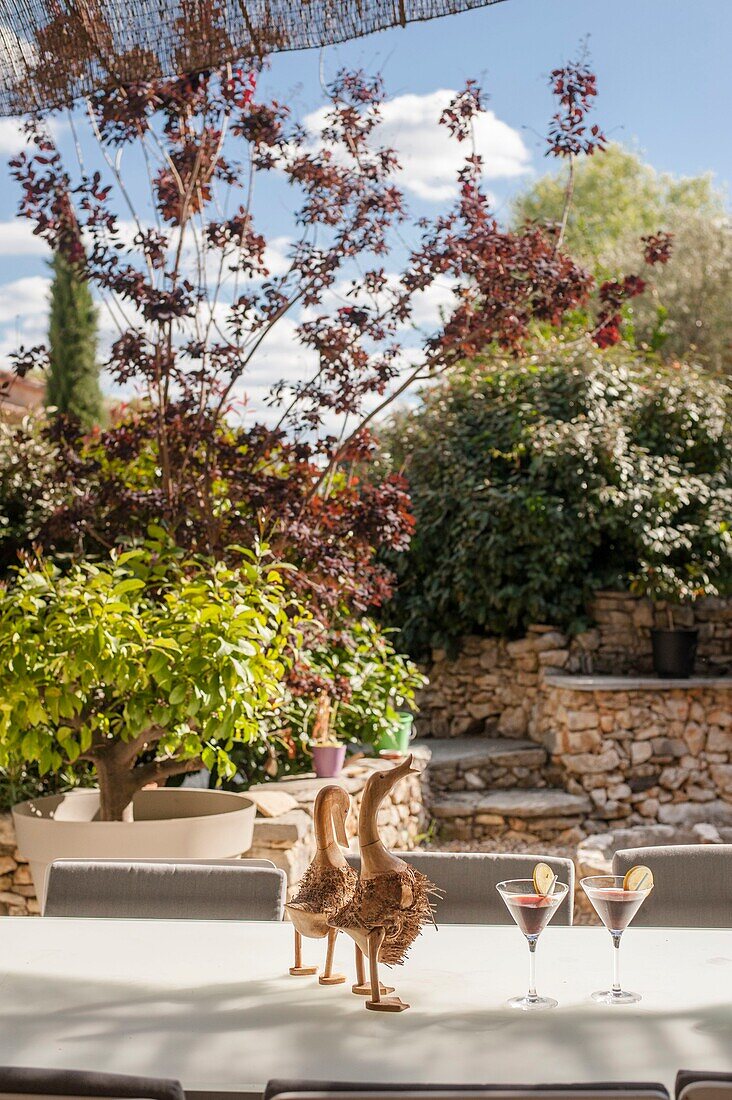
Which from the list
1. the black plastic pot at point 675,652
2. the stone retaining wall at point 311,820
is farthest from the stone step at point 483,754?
the black plastic pot at point 675,652

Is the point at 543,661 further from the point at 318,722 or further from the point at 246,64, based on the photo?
the point at 246,64

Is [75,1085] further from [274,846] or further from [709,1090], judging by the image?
[274,846]

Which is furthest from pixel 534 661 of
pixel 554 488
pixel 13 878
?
pixel 13 878

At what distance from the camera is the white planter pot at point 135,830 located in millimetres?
3133

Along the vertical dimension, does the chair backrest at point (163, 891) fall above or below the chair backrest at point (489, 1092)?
below

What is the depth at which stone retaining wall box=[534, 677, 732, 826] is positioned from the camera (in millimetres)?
6844

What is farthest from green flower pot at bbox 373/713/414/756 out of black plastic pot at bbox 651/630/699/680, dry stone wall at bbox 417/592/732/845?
black plastic pot at bbox 651/630/699/680

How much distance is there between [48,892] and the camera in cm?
224

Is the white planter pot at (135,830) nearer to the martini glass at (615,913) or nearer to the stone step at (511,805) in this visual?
the martini glass at (615,913)

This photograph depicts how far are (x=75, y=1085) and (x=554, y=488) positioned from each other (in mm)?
6583

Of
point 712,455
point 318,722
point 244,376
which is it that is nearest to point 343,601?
point 318,722

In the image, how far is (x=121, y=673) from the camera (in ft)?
9.79

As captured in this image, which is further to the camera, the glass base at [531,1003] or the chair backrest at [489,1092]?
the glass base at [531,1003]

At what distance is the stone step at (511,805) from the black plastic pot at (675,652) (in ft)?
3.48
